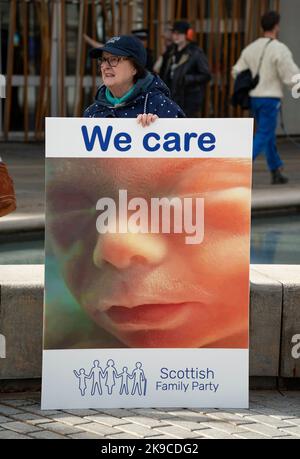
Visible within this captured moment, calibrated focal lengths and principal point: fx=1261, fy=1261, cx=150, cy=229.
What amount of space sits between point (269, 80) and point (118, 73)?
792cm

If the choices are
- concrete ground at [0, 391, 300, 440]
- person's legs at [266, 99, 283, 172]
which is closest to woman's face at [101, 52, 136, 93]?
concrete ground at [0, 391, 300, 440]

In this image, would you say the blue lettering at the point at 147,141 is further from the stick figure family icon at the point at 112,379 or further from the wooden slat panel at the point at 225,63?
the wooden slat panel at the point at 225,63

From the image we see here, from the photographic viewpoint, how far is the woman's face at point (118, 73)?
6.22 meters

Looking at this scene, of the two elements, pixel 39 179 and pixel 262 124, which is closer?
pixel 262 124

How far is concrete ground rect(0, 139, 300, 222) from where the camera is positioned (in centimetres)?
1238

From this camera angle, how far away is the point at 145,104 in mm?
6145

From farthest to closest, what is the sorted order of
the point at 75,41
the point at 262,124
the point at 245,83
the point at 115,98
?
the point at 75,41 → the point at 245,83 → the point at 262,124 → the point at 115,98

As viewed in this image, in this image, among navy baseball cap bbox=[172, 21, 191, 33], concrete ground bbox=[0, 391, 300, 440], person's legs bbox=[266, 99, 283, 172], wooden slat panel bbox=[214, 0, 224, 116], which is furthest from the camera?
wooden slat panel bbox=[214, 0, 224, 116]

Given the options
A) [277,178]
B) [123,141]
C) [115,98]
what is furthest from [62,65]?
[123,141]

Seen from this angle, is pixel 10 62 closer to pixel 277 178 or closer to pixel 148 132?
pixel 277 178

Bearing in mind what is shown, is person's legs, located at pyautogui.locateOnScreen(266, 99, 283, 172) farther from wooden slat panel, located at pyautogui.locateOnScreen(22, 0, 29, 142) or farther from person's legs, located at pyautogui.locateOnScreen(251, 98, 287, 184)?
wooden slat panel, located at pyautogui.locateOnScreen(22, 0, 29, 142)

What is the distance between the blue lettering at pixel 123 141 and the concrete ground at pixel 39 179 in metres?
5.48

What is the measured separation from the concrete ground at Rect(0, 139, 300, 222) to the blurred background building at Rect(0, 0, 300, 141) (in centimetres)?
84

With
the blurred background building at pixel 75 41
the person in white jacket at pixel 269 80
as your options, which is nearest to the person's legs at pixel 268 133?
the person in white jacket at pixel 269 80
